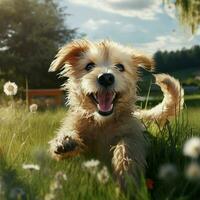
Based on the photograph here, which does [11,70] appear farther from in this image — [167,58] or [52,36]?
[167,58]

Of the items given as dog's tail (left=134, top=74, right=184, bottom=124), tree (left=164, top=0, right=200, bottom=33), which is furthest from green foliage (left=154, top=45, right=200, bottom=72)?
dog's tail (left=134, top=74, right=184, bottom=124)

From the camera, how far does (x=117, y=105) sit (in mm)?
5199

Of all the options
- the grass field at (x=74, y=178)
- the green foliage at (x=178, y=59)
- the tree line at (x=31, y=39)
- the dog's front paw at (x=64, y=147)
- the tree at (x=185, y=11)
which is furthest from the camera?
the green foliage at (x=178, y=59)

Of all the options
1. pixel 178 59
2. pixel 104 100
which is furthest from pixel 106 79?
pixel 178 59

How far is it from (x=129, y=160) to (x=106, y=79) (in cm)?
102

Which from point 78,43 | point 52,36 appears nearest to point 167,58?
point 52,36

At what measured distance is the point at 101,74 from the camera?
5.00m

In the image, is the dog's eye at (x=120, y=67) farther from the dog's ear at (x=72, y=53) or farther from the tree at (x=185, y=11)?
the tree at (x=185, y=11)

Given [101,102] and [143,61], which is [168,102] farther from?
[101,102]

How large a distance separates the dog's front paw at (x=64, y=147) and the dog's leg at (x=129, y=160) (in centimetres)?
41

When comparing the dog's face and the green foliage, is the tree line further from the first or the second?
the green foliage

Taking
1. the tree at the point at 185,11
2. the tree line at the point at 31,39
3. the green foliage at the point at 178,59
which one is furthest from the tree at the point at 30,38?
the green foliage at the point at 178,59

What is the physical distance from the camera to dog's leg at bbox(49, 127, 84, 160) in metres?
4.68

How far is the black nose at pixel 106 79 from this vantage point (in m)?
4.97
